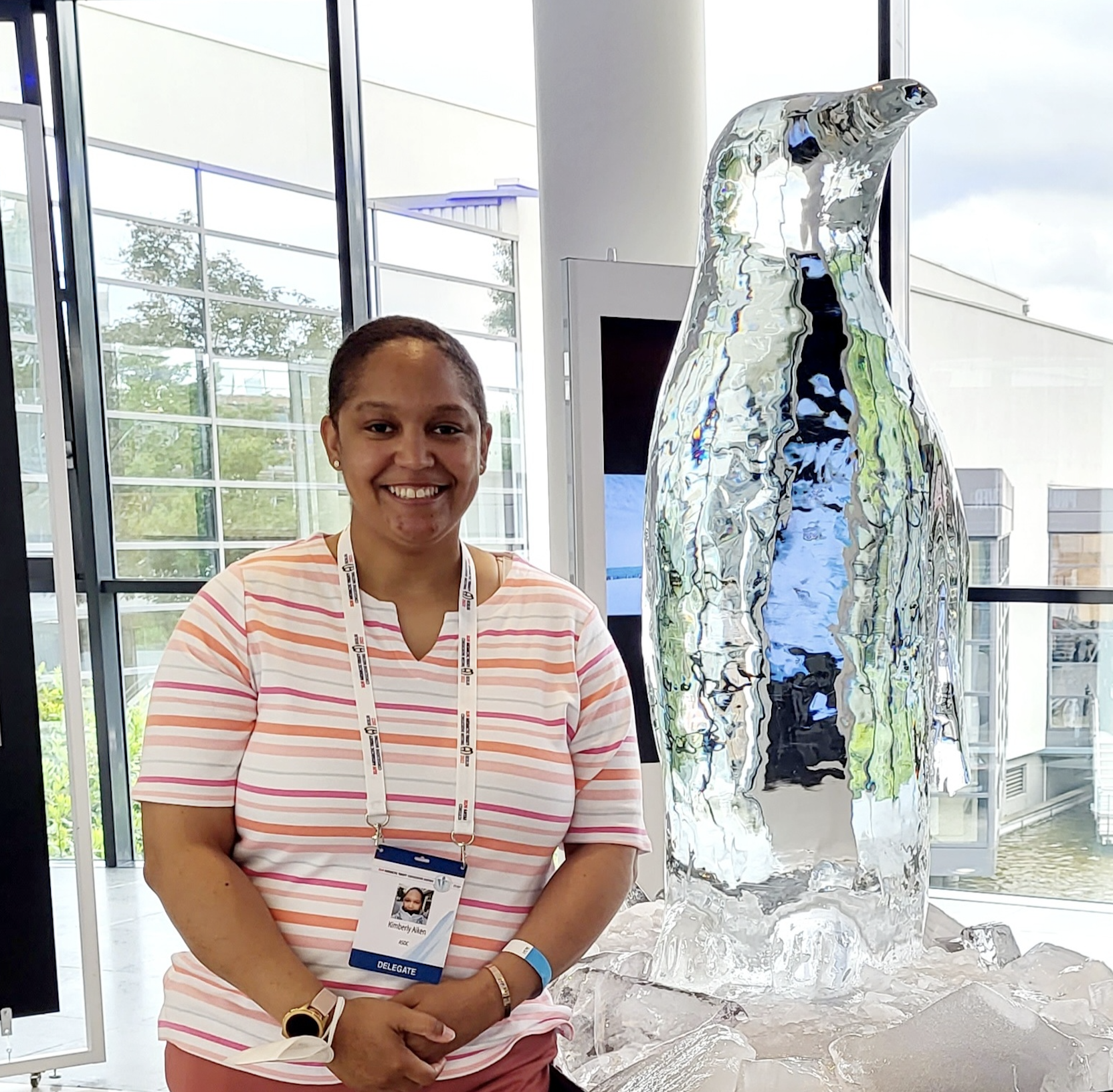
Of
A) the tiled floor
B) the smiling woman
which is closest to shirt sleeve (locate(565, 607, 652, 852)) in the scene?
the smiling woman

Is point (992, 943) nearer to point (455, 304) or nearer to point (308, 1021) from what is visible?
point (308, 1021)

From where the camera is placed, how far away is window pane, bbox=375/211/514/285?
4461 millimetres

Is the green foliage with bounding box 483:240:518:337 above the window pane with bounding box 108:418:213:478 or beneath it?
above

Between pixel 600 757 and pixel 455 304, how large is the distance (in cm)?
355

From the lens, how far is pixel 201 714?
3.93 ft

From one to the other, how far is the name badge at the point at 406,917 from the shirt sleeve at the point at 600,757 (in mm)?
187

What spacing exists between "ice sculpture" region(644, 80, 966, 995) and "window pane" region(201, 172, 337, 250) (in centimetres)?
301

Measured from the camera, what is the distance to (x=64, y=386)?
14.4 ft

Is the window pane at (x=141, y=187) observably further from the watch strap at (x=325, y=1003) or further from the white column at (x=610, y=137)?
the watch strap at (x=325, y=1003)

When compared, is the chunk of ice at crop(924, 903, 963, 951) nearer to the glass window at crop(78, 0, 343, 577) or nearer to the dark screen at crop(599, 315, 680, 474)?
the dark screen at crop(599, 315, 680, 474)

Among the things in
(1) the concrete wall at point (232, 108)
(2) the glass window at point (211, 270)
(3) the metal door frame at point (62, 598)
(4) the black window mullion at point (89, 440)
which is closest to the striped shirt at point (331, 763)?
(3) the metal door frame at point (62, 598)

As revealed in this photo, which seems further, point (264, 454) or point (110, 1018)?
point (264, 454)

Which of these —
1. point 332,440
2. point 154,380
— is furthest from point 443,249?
point 332,440

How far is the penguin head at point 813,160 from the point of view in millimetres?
1397
